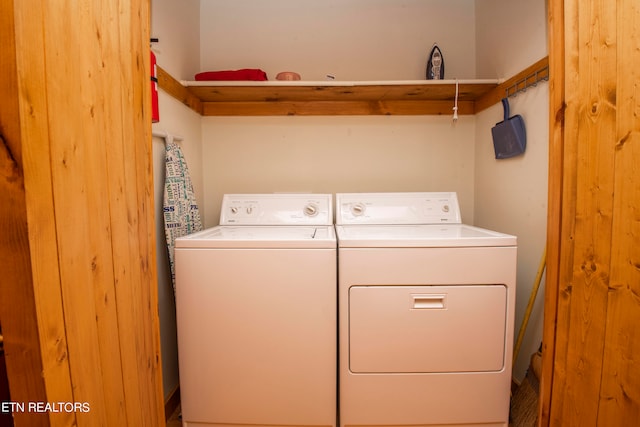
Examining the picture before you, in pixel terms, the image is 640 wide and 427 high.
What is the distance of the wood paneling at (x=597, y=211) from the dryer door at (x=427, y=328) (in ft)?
1.22

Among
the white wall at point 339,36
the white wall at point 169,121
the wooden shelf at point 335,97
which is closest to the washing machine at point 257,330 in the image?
the white wall at point 169,121

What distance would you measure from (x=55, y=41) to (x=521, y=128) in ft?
6.26

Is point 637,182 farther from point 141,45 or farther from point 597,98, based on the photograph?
point 141,45

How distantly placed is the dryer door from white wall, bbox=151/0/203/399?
996mm

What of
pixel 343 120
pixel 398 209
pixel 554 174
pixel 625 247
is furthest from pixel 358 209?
pixel 625 247

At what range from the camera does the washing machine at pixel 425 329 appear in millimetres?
1252

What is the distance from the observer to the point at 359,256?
1.26 m

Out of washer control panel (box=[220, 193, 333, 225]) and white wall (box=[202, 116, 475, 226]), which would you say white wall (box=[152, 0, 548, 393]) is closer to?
white wall (box=[202, 116, 475, 226])

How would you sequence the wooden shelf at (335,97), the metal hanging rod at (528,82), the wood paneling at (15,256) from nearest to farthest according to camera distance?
the wood paneling at (15,256) < the metal hanging rod at (528,82) < the wooden shelf at (335,97)

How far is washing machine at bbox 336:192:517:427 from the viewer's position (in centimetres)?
125

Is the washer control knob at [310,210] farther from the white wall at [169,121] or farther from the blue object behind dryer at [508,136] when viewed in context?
the blue object behind dryer at [508,136]

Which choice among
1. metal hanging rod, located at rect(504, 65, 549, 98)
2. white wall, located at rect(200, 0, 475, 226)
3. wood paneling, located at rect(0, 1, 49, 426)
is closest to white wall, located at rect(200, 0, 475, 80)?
white wall, located at rect(200, 0, 475, 226)

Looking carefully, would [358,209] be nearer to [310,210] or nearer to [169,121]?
[310,210]

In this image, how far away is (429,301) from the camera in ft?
→ 4.16
